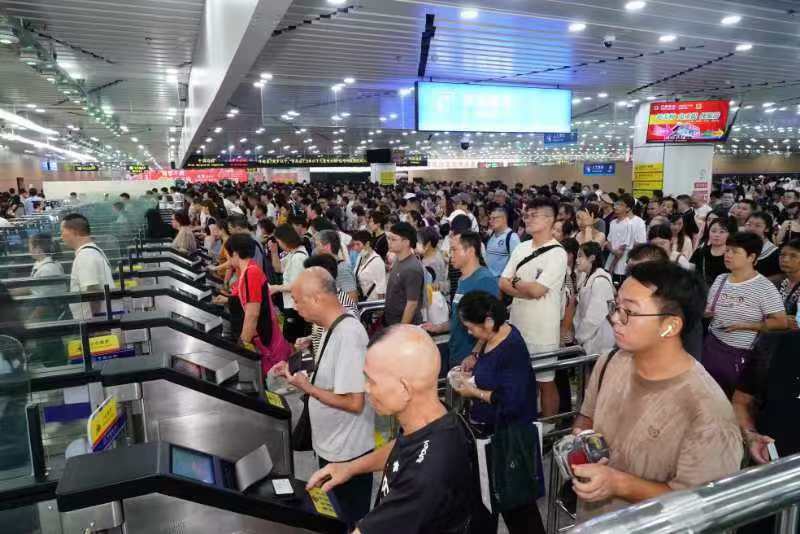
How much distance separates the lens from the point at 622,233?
7434 millimetres

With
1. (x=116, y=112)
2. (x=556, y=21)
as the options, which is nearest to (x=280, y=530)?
(x=556, y=21)

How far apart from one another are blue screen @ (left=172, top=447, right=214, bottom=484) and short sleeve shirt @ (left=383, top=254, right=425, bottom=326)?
247 cm

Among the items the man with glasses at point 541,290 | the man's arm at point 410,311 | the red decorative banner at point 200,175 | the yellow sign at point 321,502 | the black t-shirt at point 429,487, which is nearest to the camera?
the black t-shirt at point 429,487

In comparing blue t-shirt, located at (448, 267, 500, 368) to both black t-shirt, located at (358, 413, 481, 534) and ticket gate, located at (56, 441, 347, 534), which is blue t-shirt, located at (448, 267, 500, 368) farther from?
black t-shirt, located at (358, 413, 481, 534)

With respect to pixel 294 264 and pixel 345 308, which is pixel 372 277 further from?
pixel 345 308

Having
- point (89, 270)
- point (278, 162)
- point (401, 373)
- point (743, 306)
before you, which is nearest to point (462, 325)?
point (743, 306)

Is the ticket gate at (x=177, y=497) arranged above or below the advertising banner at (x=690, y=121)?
below

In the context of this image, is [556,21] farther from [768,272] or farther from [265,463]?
[265,463]

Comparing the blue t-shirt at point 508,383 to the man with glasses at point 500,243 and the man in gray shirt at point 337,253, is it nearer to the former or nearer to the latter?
the man in gray shirt at point 337,253

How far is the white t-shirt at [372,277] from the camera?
18.0ft

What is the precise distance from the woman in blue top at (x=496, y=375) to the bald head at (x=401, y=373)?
1.21 meters

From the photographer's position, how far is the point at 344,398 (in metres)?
2.41

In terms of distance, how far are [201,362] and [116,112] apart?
1616 cm

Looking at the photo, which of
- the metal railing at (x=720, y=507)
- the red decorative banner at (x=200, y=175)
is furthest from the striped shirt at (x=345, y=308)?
the red decorative banner at (x=200, y=175)
